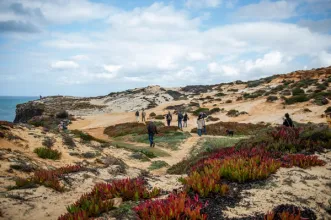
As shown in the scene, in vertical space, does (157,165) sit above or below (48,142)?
below

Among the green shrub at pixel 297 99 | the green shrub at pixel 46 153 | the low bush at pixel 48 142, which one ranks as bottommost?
the green shrub at pixel 46 153

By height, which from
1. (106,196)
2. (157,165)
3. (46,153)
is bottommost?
(157,165)

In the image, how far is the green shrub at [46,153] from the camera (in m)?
12.1

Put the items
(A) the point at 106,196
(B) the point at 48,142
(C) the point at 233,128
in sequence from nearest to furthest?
(A) the point at 106,196
(B) the point at 48,142
(C) the point at 233,128

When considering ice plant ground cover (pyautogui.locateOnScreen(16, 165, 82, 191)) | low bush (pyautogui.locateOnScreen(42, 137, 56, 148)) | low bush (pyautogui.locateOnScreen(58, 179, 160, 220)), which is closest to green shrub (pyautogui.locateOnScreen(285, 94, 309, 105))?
low bush (pyautogui.locateOnScreen(42, 137, 56, 148))

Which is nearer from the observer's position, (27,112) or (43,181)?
(43,181)

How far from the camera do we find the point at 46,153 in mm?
12234

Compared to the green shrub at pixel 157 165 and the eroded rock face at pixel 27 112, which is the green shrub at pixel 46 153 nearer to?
the green shrub at pixel 157 165

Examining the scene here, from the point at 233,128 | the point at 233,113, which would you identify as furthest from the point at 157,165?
the point at 233,113

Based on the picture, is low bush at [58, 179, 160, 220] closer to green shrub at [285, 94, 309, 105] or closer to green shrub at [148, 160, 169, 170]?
green shrub at [148, 160, 169, 170]

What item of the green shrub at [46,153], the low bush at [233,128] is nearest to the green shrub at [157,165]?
the green shrub at [46,153]

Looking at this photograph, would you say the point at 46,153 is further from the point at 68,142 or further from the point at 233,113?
the point at 233,113

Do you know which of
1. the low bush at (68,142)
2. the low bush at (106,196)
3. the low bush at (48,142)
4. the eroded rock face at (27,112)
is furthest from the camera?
the eroded rock face at (27,112)

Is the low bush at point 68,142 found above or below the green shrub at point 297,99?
below
